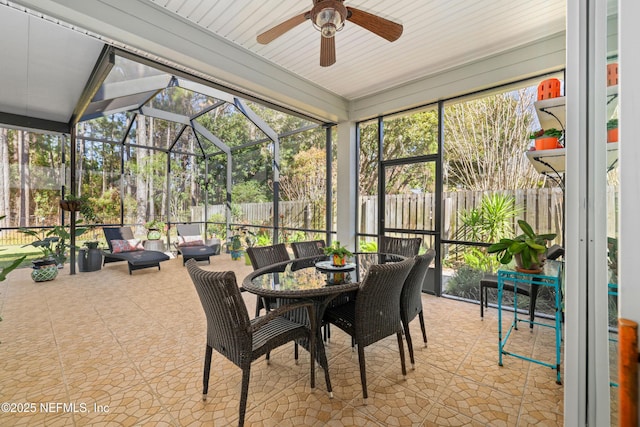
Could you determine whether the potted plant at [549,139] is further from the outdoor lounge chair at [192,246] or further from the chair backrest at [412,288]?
the outdoor lounge chair at [192,246]

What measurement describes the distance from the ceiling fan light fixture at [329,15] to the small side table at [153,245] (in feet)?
20.7

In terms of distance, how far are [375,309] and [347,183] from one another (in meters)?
3.36

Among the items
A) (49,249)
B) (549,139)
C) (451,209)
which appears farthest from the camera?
(49,249)

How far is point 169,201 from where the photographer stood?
25.4ft

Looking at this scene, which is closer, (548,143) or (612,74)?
(612,74)

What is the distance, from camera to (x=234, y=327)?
5.40ft

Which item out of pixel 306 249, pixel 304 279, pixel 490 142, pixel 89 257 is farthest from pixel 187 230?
pixel 490 142

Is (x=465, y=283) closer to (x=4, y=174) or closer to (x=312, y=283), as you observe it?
(x=312, y=283)

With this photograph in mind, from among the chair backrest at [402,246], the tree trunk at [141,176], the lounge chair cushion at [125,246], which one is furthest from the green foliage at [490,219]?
the tree trunk at [141,176]

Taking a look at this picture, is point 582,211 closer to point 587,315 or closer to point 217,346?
point 587,315

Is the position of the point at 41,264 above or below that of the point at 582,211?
below

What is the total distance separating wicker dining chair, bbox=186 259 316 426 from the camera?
5.24 ft

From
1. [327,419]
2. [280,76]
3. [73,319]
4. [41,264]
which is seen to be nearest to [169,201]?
[41,264]

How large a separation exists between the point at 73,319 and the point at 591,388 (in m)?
4.40
